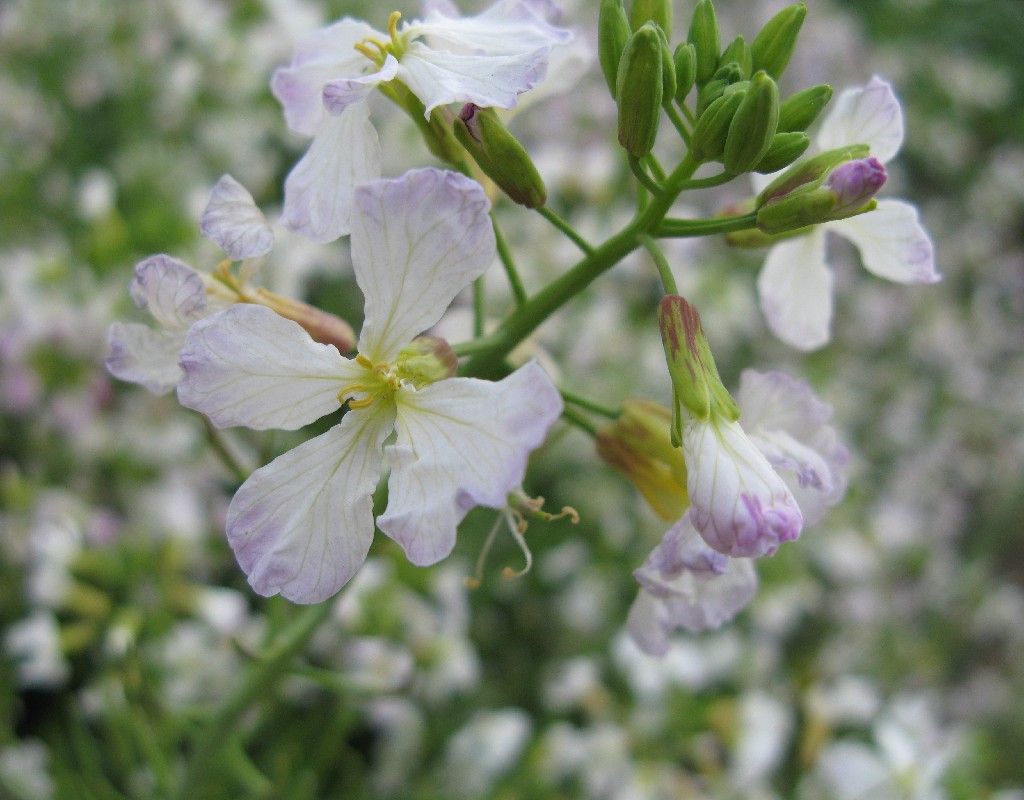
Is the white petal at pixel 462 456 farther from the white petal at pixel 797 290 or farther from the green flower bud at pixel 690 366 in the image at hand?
the white petal at pixel 797 290

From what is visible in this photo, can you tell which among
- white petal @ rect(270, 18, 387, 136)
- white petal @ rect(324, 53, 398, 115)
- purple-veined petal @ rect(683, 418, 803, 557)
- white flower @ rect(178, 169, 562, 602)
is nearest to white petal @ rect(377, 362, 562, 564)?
white flower @ rect(178, 169, 562, 602)

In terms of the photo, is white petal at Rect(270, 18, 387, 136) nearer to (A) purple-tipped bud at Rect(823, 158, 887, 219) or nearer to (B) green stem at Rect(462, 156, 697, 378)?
(B) green stem at Rect(462, 156, 697, 378)

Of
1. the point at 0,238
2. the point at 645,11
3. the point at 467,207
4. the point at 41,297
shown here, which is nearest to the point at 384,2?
the point at 0,238

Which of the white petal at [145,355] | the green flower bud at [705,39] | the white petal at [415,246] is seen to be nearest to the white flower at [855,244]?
the green flower bud at [705,39]

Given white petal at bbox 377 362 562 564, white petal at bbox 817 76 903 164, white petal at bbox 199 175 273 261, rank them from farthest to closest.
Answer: white petal at bbox 817 76 903 164 → white petal at bbox 199 175 273 261 → white petal at bbox 377 362 562 564

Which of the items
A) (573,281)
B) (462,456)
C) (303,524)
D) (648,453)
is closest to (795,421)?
(648,453)

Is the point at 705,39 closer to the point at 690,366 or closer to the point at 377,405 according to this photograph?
the point at 690,366
